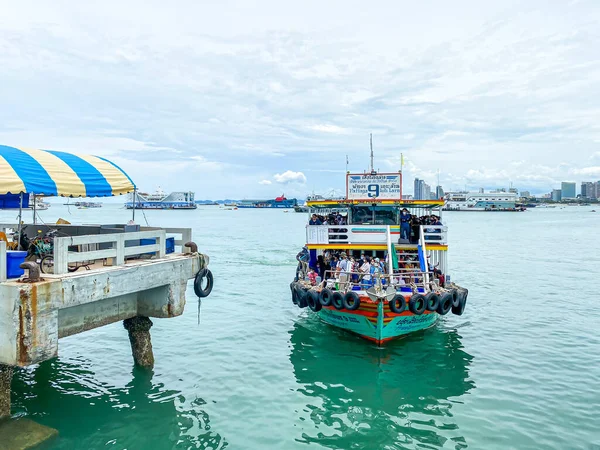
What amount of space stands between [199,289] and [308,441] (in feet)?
14.9

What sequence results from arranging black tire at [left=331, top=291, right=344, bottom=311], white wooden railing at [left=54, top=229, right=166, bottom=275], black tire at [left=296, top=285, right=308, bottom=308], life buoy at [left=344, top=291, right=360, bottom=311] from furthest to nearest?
black tire at [left=296, top=285, right=308, bottom=308] < black tire at [left=331, top=291, right=344, bottom=311] < life buoy at [left=344, top=291, right=360, bottom=311] < white wooden railing at [left=54, top=229, right=166, bottom=275]

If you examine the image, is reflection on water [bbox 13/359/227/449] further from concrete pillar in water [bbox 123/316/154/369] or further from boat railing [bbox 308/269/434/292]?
boat railing [bbox 308/269/434/292]

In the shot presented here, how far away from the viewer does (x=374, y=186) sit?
1986cm

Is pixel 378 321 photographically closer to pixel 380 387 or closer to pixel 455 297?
pixel 380 387

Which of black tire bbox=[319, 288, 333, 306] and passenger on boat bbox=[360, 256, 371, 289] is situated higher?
passenger on boat bbox=[360, 256, 371, 289]

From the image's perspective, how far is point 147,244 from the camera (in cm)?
1186

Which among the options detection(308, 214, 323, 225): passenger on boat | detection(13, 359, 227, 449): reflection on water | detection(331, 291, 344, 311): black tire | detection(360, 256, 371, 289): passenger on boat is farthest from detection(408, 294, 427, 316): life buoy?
detection(13, 359, 227, 449): reflection on water

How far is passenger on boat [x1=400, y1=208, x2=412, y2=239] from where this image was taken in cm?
1984

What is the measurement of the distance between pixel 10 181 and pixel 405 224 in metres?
14.4

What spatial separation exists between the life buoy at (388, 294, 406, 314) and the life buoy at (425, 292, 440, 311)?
88cm

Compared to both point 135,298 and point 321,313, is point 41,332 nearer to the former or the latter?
point 135,298

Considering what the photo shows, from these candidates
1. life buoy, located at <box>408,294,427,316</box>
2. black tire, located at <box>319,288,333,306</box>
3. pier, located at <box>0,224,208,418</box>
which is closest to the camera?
pier, located at <box>0,224,208,418</box>

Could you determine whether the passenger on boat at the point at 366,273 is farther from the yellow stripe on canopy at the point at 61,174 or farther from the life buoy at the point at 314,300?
the yellow stripe on canopy at the point at 61,174

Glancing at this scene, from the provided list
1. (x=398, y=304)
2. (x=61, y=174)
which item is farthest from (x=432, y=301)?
(x=61, y=174)
